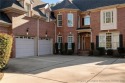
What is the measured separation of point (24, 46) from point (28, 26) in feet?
8.07

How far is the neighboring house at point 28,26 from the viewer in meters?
18.2

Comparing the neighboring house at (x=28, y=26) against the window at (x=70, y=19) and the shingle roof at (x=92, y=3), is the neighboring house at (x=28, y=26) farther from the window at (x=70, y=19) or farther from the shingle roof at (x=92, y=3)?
the shingle roof at (x=92, y=3)

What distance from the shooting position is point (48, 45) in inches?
963

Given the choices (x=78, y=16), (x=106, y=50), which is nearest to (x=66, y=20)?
(x=78, y=16)

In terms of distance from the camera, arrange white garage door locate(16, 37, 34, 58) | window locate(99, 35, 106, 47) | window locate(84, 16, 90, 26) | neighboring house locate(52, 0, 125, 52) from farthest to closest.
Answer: window locate(84, 16, 90, 26), window locate(99, 35, 106, 47), neighboring house locate(52, 0, 125, 52), white garage door locate(16, 37, 34, 58)

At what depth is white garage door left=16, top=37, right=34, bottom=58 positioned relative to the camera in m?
19.0

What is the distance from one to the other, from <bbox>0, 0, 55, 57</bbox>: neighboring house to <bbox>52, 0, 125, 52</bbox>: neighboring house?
1.94m

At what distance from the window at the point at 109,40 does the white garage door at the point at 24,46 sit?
938 centimetres

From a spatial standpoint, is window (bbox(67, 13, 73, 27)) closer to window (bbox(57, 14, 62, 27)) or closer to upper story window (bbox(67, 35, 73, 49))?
window (bbox(57, 14, 62, 27))

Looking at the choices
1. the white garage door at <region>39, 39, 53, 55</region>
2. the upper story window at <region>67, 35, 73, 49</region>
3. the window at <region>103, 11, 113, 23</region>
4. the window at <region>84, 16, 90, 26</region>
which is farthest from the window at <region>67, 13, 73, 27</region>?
the window at <region>103, 11, 113, 23</region>

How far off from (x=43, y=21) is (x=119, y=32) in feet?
33.4

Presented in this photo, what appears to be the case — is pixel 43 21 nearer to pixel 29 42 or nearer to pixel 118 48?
pixel 29 42

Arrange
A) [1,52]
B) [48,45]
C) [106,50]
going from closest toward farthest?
[1,52], [106,50], [48,45]

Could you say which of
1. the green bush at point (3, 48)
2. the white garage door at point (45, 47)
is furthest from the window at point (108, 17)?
the green bush at point (3, 48)
